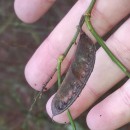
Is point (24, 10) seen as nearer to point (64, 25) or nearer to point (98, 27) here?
point (64, 25)

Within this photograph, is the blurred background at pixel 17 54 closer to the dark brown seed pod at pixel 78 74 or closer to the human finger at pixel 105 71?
the human finger at pixel 105 71

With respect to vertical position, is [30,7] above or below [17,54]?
above

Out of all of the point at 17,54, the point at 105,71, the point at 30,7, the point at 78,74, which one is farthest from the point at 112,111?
the point at 17,54

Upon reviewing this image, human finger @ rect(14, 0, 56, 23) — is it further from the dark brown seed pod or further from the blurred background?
the blurred background

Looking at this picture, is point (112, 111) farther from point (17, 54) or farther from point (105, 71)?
point (17, 54)

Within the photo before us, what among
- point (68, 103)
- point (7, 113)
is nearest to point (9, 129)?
point (7, 113)

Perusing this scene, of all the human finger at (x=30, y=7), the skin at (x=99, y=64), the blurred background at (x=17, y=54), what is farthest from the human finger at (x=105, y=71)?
the blurred background at (x=17, y=54)
